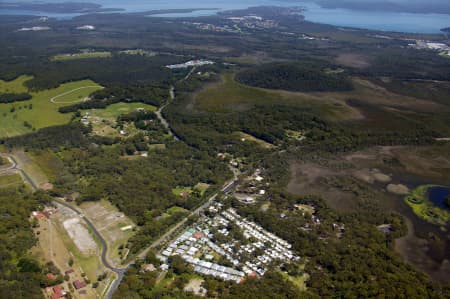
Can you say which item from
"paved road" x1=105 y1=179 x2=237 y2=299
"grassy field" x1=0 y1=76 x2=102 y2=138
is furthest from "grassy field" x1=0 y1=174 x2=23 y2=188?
"paved road" x1=105 y1=179 x2=237 y2=299

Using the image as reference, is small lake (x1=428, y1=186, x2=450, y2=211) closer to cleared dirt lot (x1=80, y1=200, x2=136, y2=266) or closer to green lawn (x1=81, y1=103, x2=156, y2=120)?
cleared dirt lot (x1=80, y1=200, x2=136, y2=266)

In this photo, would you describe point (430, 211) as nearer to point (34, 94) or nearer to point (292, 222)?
point (292, 222)

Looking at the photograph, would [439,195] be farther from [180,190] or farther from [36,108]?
[36,108]

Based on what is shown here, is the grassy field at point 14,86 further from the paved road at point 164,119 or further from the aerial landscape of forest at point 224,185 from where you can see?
the paved road at point 164,119

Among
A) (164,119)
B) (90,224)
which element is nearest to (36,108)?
(164,119)

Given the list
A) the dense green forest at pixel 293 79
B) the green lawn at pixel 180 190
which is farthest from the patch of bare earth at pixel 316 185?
the dense green forest at pixel 293 79

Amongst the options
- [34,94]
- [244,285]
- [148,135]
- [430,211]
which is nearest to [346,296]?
[244,285]
